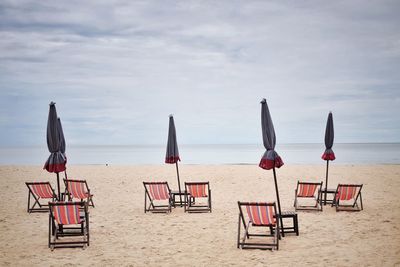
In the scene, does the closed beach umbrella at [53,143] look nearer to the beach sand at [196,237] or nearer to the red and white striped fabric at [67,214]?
the red and white striped fabric at [67,214]

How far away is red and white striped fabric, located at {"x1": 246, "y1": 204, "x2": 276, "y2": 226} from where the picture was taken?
6965mm

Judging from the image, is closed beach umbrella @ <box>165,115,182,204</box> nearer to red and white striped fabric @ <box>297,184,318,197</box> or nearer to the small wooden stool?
red and white striped fabric @ <box>297,184,318,197</box>

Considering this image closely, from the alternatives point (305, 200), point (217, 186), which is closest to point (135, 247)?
point (305, 200)

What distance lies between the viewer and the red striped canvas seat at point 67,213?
6.96 m

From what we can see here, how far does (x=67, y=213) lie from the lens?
702 centimetres

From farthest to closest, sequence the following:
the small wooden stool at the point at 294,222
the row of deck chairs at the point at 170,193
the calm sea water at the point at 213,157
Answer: the calm sea water at the point at 213,157 < the row of deck chairs at the point at 170,193 < the small wooden stool at the point at 294,222

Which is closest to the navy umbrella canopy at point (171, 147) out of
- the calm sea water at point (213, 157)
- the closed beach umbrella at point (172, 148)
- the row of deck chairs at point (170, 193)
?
the closed beach umbrella at point (172, 148)

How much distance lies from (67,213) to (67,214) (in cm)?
2

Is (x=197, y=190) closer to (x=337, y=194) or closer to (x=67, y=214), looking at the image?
(x=337, y=194)

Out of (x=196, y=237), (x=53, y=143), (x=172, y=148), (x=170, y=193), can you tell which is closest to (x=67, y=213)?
(x=53, y=143)

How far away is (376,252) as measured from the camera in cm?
657

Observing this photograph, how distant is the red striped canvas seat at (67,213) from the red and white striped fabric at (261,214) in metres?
2.87

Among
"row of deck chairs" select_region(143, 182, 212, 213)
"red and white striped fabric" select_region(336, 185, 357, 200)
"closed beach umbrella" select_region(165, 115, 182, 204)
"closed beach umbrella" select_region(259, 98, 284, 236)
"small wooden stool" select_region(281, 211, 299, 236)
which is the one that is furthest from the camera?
"closed beach umbrella" select_region(165, 115, 182, 204)

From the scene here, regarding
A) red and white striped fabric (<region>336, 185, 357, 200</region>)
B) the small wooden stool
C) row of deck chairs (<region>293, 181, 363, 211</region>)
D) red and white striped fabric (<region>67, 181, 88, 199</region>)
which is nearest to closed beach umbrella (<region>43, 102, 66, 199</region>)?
red and white striped fabric (<region>67, 181, 88, 199</region>)
